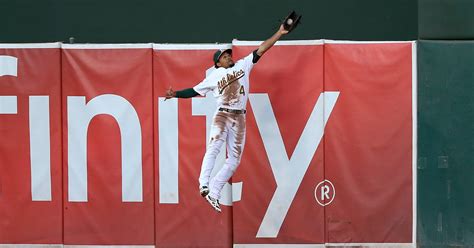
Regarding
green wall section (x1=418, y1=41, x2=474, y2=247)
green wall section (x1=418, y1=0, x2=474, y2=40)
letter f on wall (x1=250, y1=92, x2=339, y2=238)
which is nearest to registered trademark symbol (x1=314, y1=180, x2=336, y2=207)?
letter f on wall (x1=250, y1=92, x2=339, y2=238)

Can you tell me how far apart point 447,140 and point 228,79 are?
8.05 ft

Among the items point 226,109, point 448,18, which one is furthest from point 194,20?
point 448,18

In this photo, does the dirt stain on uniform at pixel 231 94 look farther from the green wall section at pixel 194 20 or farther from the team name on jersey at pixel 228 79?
the green wall section at pixel 194 20

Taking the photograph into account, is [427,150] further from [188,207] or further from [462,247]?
[188,207]

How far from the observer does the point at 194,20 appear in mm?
9672

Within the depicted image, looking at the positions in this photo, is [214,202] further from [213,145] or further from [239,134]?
[239,134]

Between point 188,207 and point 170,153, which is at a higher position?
point 170,153

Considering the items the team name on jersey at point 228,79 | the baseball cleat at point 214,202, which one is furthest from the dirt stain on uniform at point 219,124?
the baseball cleat at point 214,202

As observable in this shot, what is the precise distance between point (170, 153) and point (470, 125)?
3.27m

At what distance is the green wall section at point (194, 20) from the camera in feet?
31.3

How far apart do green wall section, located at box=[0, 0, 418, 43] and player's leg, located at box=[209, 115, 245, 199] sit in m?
1.32

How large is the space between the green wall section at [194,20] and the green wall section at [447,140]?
64 centimetres

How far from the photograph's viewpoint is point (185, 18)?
31.7 ft

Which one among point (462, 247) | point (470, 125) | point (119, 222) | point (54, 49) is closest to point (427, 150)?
point (470, 125)
